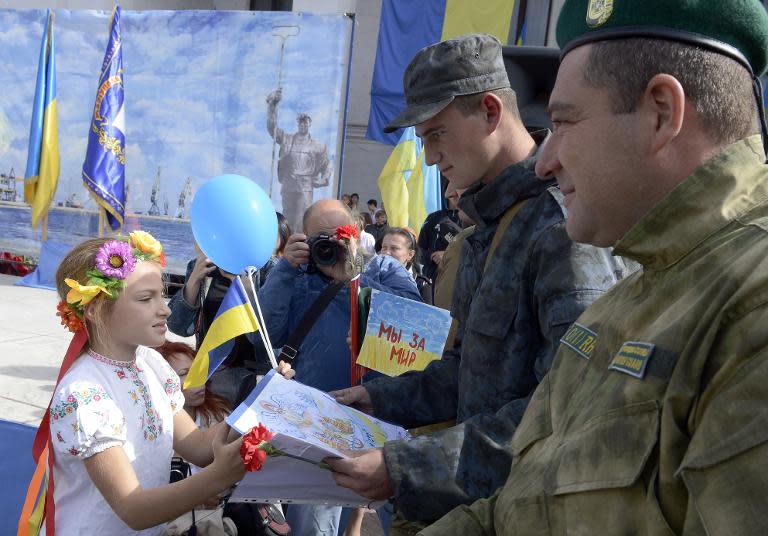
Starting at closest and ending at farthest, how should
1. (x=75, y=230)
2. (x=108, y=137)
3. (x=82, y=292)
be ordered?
(x=82, y=292) → (x=108, y=137) → (x=75, y=230)

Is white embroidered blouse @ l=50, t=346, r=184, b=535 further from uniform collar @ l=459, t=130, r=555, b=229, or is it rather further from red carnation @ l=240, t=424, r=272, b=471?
uniform collar @ l=459, t=130, r=555, b=229

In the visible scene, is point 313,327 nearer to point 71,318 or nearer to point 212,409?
point 212,409

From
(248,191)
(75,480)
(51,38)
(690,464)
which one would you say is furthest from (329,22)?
(690,464)

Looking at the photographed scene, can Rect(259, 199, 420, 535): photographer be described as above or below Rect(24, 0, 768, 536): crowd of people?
below

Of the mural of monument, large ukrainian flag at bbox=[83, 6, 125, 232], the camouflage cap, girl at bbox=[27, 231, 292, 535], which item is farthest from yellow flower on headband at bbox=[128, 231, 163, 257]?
large ukrainian flag at bbox=[83, 6, 125, 232]

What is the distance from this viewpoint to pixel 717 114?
832 millimetres

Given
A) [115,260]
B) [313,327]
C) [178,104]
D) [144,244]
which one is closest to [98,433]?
[115,260]

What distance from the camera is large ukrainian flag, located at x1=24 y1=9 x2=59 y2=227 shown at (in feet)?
29.6

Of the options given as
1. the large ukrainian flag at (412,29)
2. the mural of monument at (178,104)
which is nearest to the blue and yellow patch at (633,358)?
the mural of monument at (178,104)

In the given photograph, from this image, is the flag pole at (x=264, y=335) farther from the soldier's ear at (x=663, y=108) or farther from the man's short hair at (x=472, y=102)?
the soldier's ear at (x=663, y=108)

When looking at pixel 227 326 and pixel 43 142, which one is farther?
pixel 43 142

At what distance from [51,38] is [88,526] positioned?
29.3 ft

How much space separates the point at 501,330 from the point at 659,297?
0.71m

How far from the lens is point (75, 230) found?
945 centimetres
